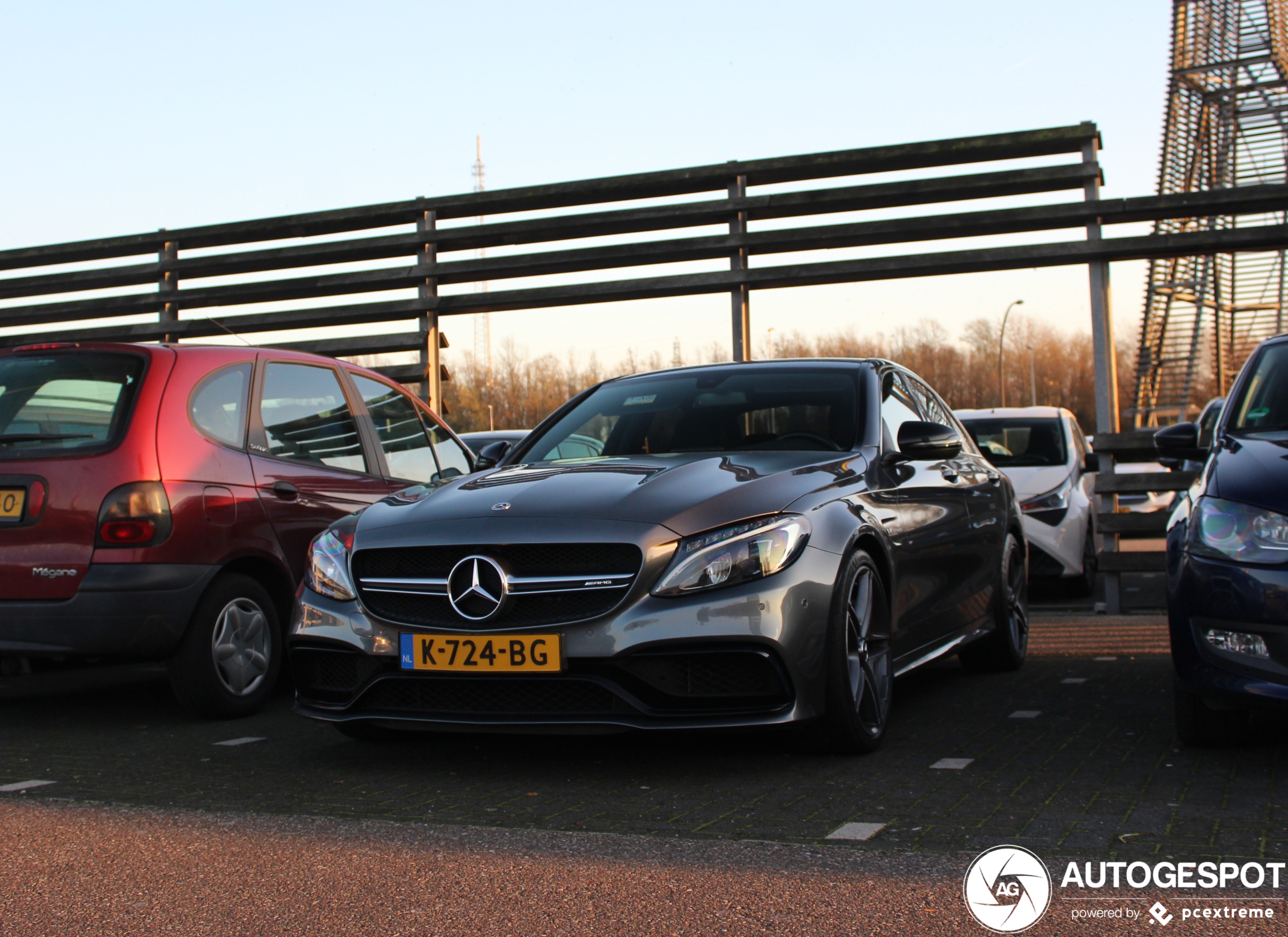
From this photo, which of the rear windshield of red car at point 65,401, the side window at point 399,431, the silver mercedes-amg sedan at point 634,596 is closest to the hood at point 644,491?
the silver mercedes-amg sedan at point 634,596

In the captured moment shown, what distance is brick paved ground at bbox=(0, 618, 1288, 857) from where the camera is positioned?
3.62 meters

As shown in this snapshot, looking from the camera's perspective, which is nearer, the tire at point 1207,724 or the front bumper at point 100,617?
the tire at point 1207,724

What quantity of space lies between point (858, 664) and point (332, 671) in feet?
6.17

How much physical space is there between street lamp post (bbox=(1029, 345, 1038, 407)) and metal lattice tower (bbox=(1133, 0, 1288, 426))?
1233 inches

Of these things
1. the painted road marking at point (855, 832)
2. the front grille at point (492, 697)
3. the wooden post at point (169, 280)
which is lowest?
the painted road marking at point (855, 832)

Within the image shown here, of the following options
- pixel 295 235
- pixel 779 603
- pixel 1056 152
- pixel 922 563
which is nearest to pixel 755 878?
pixel 779 603

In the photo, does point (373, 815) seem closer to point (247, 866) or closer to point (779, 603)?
point (247, 866)

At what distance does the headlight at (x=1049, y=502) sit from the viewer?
1057 centimetres

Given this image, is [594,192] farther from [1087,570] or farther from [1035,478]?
[1087,570]

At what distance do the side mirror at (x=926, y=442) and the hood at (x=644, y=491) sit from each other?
32cm

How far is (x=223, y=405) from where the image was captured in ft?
19.9

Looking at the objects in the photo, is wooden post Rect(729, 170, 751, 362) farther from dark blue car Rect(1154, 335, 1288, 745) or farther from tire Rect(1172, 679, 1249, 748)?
tire Rect(1172, 679, 1249, 748)

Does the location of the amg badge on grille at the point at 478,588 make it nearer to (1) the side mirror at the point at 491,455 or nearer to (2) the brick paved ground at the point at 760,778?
(2) the brick paved ground at the point at 760,778

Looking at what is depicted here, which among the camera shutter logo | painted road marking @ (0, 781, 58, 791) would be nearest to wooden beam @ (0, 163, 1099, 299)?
painted road marking @ (0, 781, 58, 791)
